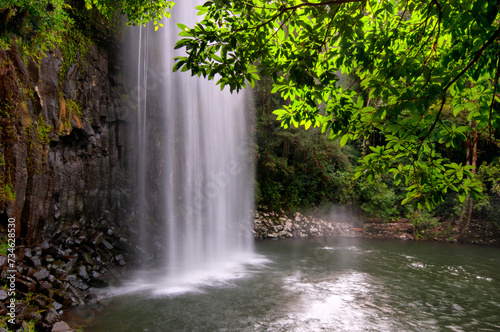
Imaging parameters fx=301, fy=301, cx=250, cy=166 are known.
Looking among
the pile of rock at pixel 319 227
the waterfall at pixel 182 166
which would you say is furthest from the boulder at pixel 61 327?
the pile of rock at pixel 319 227

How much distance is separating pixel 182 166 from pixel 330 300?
26.7ft

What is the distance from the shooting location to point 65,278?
256 inches

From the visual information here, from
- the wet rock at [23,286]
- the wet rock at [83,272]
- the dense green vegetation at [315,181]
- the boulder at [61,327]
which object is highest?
the dense green vegetation at [315,181]

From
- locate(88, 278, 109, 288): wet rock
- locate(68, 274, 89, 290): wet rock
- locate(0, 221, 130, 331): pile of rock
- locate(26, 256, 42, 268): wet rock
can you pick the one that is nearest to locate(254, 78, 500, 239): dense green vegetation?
locate(0, 221, 130, 331): pile of rock

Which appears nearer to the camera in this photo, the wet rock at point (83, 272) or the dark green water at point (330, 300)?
the dark green water at point (330, 300)

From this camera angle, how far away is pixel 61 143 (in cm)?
845

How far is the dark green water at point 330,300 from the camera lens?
221 inches

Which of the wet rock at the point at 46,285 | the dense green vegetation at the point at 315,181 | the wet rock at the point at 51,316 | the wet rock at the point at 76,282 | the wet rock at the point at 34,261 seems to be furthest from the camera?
the dense green vegetation at the point at 315,181

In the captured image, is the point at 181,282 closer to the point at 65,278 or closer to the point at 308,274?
the point at 65,278

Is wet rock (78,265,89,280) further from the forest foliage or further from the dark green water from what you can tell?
the forest foliage

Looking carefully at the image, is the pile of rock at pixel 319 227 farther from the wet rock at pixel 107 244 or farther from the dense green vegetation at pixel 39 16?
the dense green vegetation at pixel 39 16

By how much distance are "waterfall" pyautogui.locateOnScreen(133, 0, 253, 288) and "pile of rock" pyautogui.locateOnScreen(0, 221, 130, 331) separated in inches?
54.8

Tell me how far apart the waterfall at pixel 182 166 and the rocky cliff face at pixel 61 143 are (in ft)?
3.35

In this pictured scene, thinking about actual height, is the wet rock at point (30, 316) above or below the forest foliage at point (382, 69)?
below
